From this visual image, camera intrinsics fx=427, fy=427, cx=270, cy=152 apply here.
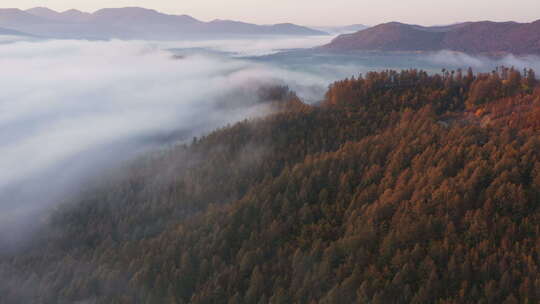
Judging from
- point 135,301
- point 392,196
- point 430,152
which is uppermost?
point 430,152

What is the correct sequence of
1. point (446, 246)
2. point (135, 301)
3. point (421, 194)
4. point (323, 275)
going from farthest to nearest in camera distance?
point (135, 301) → point (421, 194) → point (323, 275) → point (446, 246)

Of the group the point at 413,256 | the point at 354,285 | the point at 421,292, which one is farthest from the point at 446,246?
the point at 354,285

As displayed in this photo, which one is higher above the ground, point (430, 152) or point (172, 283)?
point (430, 152)

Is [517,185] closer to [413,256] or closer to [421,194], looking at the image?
[421,194]

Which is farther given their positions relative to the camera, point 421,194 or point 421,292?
point 421,194

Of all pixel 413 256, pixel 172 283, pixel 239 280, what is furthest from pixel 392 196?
pixel 172 283

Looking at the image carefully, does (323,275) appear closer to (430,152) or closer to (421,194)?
(421,194)

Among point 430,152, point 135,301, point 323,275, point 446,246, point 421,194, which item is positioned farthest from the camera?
point 430,152

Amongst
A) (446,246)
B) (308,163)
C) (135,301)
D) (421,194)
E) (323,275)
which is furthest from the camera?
(308,163)

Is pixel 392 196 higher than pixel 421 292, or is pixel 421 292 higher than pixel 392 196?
→ pixel 392 196
